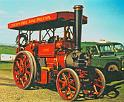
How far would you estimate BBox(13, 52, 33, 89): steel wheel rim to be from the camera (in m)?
11.3

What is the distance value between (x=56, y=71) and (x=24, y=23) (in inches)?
102

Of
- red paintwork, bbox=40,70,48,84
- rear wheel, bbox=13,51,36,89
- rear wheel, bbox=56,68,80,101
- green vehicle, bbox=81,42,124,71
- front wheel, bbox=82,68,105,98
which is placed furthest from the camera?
green vehicle, bbox=81,42,124,71

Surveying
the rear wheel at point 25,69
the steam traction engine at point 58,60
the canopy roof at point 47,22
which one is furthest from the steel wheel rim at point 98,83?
the rear wheel at point 25,69

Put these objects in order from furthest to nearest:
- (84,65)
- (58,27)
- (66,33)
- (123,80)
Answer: (123,80), (58,27), (66,33), (84,65)

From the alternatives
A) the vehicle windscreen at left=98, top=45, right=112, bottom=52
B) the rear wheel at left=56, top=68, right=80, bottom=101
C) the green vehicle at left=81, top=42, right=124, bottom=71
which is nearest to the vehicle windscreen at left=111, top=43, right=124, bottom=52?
the green vehicle at left=81, top=42, right=124, bottom=71

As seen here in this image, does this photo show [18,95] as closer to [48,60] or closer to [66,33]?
[48,60]

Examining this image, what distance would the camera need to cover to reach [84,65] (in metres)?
10.0

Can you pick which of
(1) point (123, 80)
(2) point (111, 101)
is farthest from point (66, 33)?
(1) point (123, 80)

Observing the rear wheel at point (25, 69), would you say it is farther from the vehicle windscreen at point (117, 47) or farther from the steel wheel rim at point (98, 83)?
the vehicle windscreen at point (117, 47)

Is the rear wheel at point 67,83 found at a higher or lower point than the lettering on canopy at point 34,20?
lower

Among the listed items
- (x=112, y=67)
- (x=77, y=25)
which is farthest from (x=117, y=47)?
(x=77, y=25)

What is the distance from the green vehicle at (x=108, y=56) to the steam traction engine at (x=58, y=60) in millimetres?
4521

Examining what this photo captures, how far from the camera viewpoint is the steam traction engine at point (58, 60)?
32.1ft

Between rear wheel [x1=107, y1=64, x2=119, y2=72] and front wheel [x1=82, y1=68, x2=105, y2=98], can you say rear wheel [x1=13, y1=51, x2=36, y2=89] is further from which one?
rear wheel [x1=107, y1=64, x2=119, y2=72]
